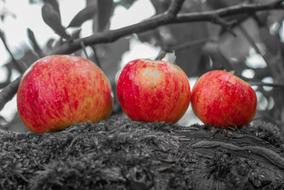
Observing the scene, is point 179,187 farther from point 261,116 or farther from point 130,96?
point 261,116

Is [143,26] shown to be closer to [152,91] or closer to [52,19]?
[52,19]

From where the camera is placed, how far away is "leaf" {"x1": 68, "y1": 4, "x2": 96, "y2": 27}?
164cm

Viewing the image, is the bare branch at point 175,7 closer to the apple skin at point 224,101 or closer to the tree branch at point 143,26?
the tree branch at point 143,26

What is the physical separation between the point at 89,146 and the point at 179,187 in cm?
18

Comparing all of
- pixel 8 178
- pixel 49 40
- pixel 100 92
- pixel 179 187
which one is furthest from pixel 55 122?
pixel 49 40

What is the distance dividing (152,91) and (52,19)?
49cm

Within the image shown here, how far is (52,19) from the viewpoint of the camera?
4.88 feet

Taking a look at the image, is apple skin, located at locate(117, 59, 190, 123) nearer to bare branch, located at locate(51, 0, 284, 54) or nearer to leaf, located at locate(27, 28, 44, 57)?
bare branch, located at locate(51, 0, 284, 54)

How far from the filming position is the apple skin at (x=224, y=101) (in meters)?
1.17

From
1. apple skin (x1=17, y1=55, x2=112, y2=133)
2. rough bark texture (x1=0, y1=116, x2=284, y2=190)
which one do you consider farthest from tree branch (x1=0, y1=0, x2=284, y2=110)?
rough bark texture (x1=0, y1=116, x2=284, y2=190)

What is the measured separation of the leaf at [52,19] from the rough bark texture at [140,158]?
0.44 m

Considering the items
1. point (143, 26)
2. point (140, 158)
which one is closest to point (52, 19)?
point (143, 26)

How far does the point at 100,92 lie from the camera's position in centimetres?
117

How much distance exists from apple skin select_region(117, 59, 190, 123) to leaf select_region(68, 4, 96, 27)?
0.52m
